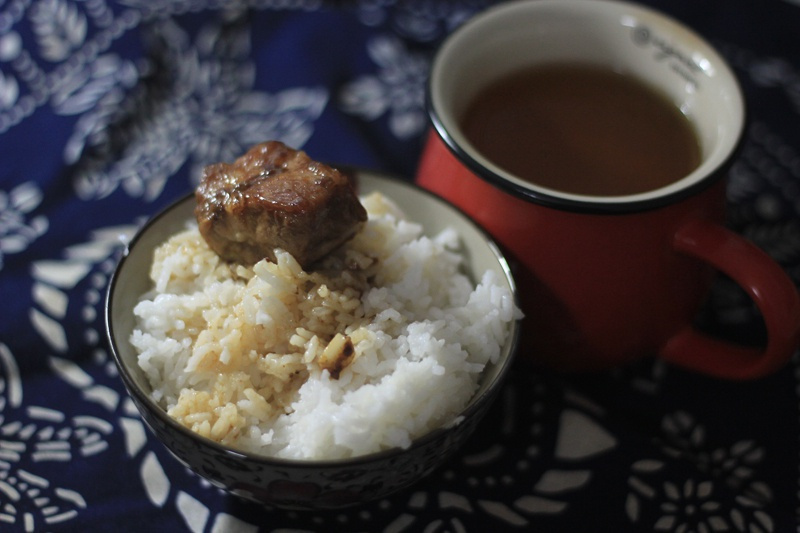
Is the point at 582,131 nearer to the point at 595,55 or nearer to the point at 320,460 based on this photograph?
the point at 595,55

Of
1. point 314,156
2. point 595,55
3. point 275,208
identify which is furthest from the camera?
point 314,156

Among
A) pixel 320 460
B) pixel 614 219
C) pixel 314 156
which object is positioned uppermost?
pixel 614 219

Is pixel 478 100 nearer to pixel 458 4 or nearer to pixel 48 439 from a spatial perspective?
pixel 458 4

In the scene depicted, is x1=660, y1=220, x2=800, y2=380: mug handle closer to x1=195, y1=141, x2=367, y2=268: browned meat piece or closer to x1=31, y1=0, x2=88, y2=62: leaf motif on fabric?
x1=195, y1=141, x2=367, y2=268: browned meat piece

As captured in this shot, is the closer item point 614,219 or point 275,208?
point 275,208

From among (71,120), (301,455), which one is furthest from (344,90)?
(301,455)

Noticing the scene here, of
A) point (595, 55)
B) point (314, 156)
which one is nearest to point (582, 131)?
point (595, 55)

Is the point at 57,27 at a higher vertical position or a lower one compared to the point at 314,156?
higher

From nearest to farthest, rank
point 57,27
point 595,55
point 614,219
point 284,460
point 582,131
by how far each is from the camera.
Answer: point 284,460
point 614,219
point 582,131
point 595,55
point 57,27
